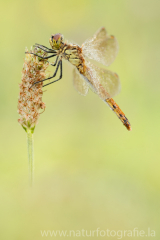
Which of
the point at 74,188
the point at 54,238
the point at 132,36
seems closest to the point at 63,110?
the point at 74,188

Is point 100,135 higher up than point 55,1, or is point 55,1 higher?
point 55,1

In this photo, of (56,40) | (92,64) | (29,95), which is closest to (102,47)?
(92,64)

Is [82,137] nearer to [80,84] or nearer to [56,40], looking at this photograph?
[80,84]

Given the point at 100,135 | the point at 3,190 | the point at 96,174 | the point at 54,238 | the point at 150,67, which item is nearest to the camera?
the point at 54,238

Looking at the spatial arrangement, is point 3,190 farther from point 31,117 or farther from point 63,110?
point 63,110

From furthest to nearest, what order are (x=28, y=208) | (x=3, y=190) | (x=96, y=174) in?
(x=96, y=174), (x=3, y=190), (x=28, y=208)

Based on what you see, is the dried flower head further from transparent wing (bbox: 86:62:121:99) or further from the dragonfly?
transparent wing (bbox: 86:62:121:99)

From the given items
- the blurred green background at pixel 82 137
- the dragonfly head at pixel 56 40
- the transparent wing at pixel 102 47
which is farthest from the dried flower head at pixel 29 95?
the transparent wing at pixel 102 47

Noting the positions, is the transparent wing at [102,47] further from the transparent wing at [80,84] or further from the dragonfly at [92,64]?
the transparent wing at [80,84]
